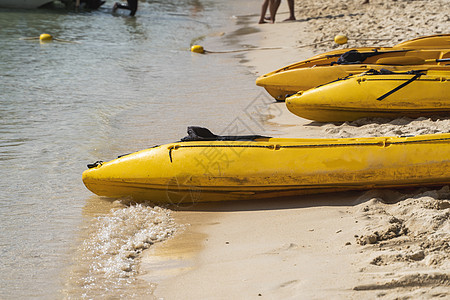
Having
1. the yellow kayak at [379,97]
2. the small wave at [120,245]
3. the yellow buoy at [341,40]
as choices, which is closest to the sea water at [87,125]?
the small wave at [120,245]

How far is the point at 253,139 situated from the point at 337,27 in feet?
24.3

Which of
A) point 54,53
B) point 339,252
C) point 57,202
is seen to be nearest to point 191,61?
point 54,53

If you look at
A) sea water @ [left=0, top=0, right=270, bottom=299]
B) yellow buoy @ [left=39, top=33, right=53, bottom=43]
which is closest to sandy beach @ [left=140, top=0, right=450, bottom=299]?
sea water @ [left=0, top=0, right=270, bottom=299]

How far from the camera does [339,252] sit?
112 inches

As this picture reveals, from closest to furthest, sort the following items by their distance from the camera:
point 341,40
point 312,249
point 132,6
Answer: point 312,249 < point 341,40 < point 132,6

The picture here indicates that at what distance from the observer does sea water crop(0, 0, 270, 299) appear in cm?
314

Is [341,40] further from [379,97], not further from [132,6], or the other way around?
[132,6]

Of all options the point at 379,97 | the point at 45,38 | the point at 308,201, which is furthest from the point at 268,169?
the point at 45,38

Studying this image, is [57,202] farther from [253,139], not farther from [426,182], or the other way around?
[426,182]

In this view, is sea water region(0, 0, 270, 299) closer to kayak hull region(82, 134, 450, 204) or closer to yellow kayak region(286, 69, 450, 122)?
kayak hull region(82, 134, 450, 204)

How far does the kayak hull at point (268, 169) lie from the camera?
3447 millimetres

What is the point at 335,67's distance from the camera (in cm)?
589

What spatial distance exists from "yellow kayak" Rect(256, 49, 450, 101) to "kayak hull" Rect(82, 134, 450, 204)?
2304 mm

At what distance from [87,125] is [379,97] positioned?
9.51 feet
